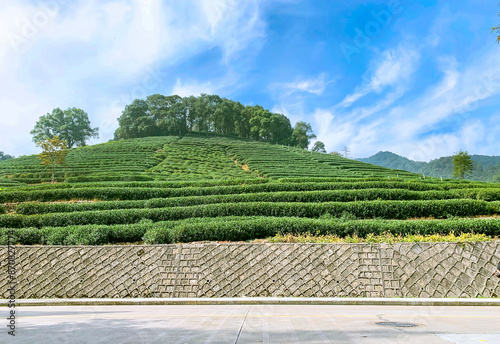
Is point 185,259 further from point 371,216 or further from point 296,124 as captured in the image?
point 296,124

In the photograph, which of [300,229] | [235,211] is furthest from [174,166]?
[300,229]

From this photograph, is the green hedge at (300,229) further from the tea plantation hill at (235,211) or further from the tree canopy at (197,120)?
the tree canopy at (197,120)

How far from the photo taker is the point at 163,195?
74.5 feet

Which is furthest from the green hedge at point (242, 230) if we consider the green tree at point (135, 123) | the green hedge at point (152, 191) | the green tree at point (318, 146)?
the green tree at point (318, 146)

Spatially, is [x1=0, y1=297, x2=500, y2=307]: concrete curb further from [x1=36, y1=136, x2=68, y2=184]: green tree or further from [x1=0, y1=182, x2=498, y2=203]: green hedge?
[x1=36, y1=136, x2=68, y2=184]: green tree

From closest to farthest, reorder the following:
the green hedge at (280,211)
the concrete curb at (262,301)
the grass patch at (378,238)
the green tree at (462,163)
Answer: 1. the concrete curb at (262,301)
2. the grass patch at (378,238)
3. the green hedge at (280,211)
4. the green tree at (462,163)

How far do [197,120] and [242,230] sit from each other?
81349 millimetres

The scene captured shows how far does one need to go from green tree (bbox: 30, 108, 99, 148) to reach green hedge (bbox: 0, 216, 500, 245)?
72347 mm

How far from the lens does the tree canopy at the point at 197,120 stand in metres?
85.4

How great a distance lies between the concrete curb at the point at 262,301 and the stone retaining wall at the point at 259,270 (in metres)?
0.56

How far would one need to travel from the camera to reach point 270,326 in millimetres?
6062

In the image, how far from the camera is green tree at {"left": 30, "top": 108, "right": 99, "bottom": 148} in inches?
2992

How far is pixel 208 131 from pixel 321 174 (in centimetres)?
6120

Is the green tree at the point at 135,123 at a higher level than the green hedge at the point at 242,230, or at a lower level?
higher
